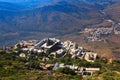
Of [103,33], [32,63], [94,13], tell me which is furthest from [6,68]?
[94,13]


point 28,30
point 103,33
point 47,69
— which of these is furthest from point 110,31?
point 47,69

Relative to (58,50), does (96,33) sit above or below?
above

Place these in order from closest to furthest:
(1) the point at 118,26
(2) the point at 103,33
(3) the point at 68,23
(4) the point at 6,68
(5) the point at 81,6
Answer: (4) the point at 6,68
(2) the point at 103,33
(1) the point at 118,26
(3) the point at 68,23
(5) the point at 81,6

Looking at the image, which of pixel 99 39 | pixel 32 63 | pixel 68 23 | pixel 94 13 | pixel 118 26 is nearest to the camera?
pixel 32 63

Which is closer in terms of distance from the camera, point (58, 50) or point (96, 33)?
point (58, 50)

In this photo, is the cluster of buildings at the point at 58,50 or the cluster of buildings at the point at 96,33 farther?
the cluster of buildings at the point at 96,33

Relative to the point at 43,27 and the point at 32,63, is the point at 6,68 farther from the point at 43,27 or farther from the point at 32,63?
the point at 43,27

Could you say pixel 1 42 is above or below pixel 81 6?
below

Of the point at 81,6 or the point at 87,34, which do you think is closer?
the point at 87,34

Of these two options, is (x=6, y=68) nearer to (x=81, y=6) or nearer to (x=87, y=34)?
(x=87, y=34)

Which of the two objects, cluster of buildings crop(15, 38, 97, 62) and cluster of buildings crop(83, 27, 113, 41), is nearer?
cluster of buildings crop(15, 38, 97, 62)
